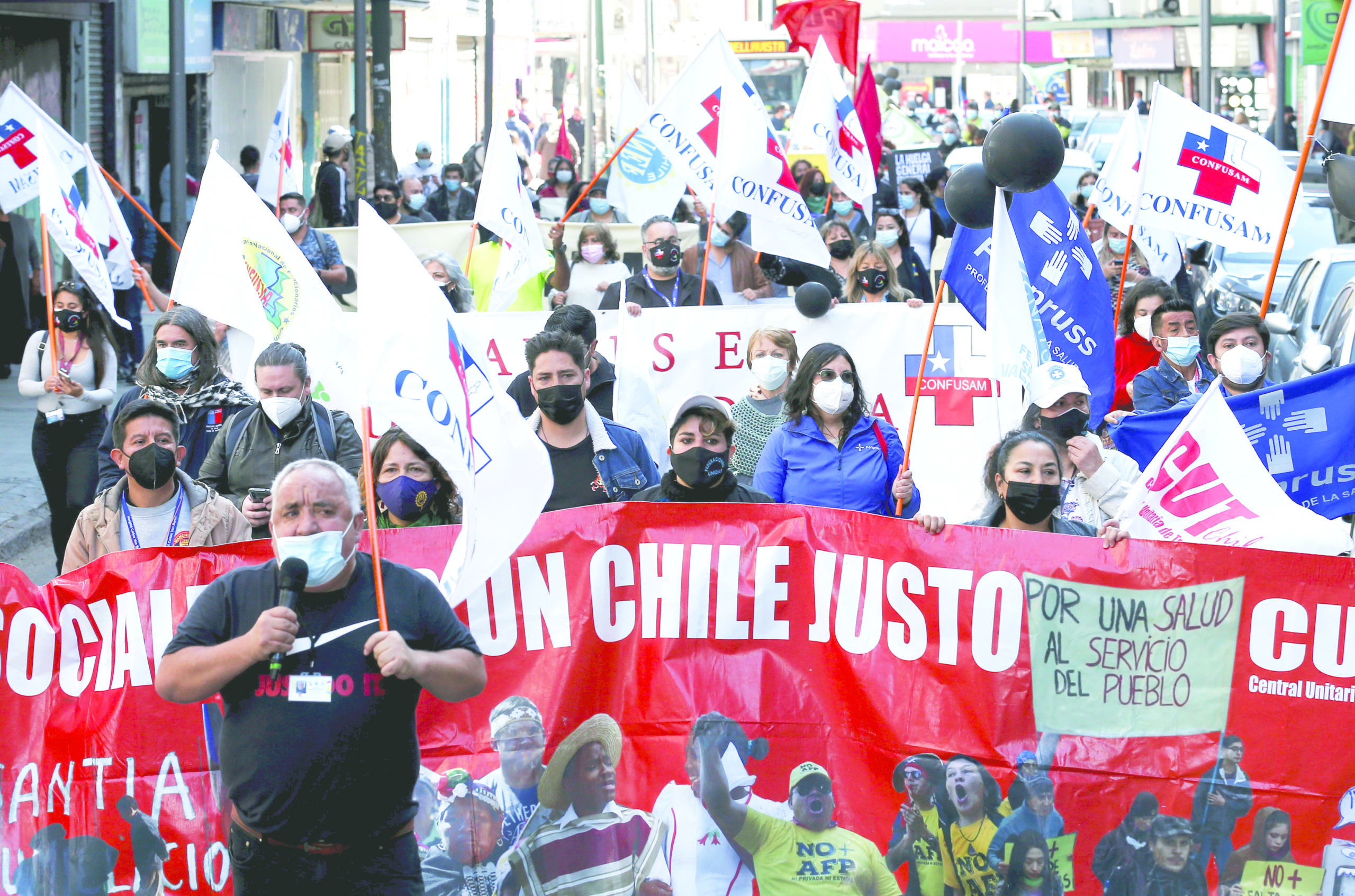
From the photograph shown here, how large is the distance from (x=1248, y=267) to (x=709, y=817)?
35.8 ft

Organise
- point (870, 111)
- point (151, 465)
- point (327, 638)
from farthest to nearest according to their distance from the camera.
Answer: point (870, 111) → point (151, 465) → point (327, 638)

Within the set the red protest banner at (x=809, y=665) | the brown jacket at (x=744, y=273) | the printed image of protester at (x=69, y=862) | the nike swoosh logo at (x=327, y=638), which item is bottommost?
the printed image of protester at (x=69, y=862)

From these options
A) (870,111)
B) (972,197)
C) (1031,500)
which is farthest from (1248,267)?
(1031,500)

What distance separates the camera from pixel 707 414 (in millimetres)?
5594

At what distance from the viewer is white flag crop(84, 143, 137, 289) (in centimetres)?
938

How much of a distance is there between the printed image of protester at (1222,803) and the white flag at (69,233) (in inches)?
228

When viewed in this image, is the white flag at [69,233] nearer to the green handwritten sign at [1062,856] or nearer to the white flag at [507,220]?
the white flag at [507,220]

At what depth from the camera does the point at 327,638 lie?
3.95 m

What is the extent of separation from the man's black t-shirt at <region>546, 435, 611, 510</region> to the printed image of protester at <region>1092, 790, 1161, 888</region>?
214cm

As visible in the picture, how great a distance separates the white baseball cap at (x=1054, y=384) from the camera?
608cm

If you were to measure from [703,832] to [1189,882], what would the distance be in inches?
51.8

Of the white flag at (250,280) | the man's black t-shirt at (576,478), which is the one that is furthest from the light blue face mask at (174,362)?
the man's black t-shirt at (576,478)

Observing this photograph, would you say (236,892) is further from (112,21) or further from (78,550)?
(112,21)

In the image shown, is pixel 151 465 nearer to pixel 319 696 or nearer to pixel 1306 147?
pixel 319 696
